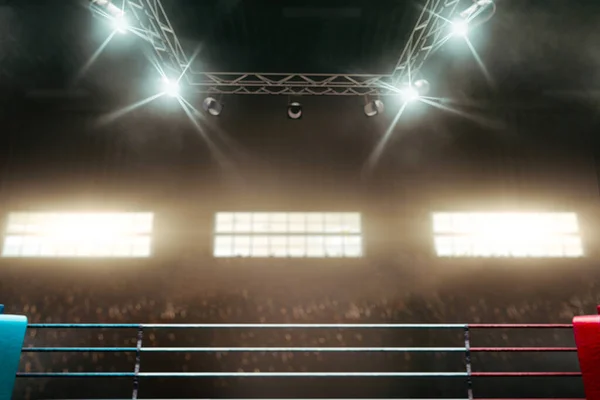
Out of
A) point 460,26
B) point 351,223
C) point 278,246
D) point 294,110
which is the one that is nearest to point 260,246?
point 278,246

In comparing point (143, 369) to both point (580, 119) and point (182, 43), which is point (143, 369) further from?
point (580, 119)

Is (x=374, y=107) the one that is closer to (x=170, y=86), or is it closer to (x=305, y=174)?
(x=305, y=174)

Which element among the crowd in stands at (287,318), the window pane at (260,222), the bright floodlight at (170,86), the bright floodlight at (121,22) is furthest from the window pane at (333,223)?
the bright floodlight at (121,22)

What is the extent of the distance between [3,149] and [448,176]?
17.9 ft

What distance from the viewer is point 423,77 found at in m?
5.12

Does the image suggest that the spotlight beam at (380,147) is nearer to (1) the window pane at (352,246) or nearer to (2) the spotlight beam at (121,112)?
(1) the window pane at (352,246)

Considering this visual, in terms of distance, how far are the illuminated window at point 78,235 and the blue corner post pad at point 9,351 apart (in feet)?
7.26

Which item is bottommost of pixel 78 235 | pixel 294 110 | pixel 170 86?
pixel 78 235

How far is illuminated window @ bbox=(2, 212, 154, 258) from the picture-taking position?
15.6 feet

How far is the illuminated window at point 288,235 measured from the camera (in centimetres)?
477

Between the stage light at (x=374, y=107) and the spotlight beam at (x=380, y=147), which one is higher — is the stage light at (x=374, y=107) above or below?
above

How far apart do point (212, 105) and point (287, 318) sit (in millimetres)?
2580

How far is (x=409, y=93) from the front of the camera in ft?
14.9

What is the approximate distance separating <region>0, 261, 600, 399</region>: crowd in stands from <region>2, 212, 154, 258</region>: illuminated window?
0.23 meters
